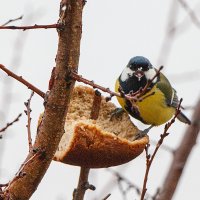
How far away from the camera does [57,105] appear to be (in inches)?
48.9

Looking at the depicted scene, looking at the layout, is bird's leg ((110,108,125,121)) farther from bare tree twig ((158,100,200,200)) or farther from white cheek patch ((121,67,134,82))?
white cheek patch ((121,67,134,82))

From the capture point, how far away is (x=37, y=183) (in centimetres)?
133

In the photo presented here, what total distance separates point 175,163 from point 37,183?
57 centimetres

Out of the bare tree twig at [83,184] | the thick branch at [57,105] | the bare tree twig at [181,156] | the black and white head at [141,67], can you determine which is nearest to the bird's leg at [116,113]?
the bare tree twig at [83,184]

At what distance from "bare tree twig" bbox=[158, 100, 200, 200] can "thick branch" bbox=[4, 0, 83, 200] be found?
19.8 inches

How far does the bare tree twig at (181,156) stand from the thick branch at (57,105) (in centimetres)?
50

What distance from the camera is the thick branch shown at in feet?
3.81

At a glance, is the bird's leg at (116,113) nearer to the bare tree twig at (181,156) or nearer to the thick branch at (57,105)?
the bare tree twig at (181,156)

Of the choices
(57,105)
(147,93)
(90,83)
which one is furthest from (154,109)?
(90,83)

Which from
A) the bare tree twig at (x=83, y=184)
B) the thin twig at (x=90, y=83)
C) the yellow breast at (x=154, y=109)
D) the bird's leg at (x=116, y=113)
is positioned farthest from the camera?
the yellow breast at (x=154, y=109)

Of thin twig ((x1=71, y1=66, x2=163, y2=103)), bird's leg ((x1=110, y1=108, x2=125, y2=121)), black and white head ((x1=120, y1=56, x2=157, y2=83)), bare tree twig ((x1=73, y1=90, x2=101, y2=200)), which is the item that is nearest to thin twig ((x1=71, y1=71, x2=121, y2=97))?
thin twig ((x1=71, y1=66, x2=163, y2=103))

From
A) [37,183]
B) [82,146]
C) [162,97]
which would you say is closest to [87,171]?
[82,146]

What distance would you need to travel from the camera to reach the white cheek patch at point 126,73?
10.4 feet

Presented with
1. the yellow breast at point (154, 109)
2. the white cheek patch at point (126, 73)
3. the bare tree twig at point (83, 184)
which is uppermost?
the white cheek patch at point (126, 73)
